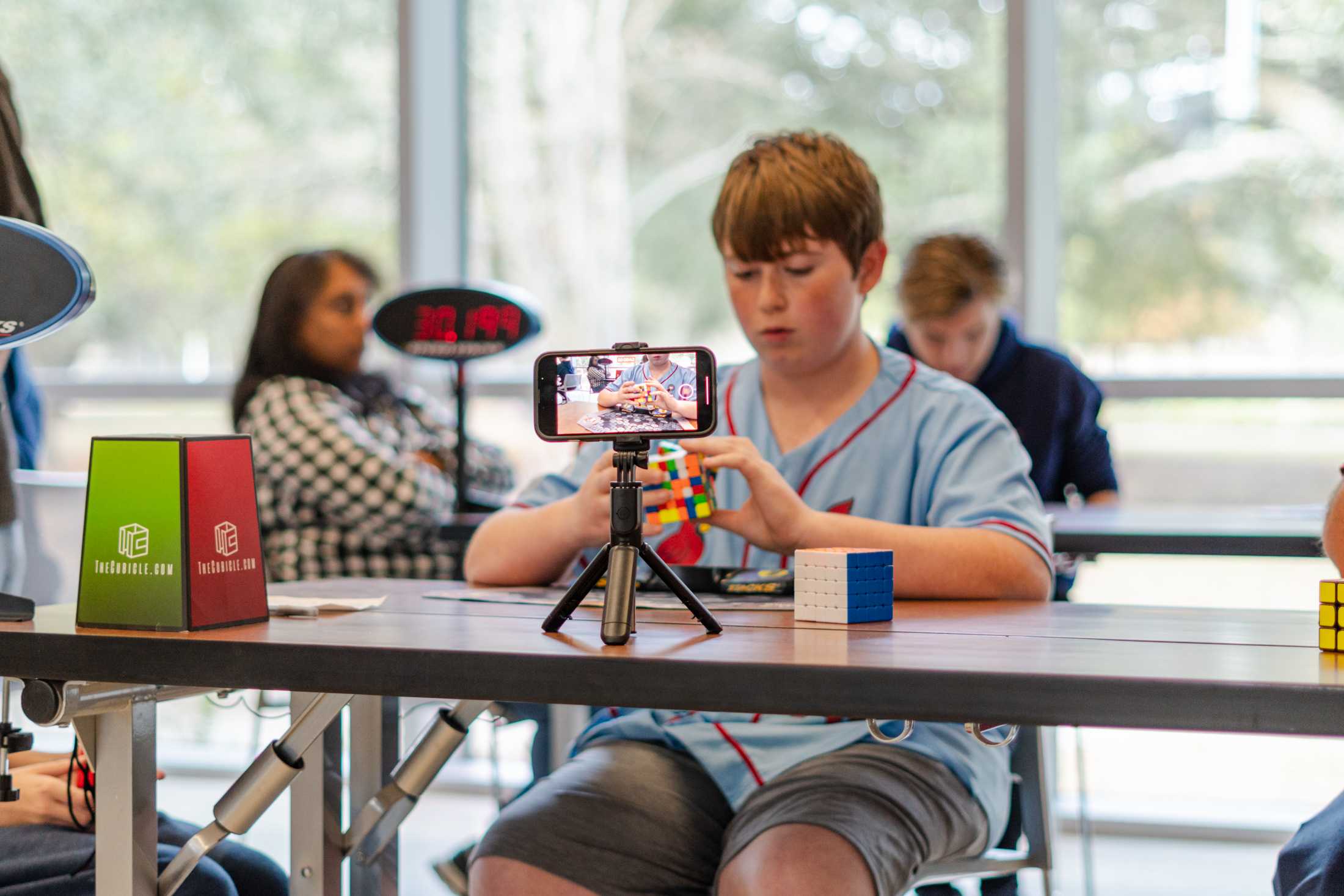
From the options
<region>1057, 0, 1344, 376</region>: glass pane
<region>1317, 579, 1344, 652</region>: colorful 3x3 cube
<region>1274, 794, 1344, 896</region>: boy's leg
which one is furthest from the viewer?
<region>1057, 0, 1344, 376</region>: glass pane

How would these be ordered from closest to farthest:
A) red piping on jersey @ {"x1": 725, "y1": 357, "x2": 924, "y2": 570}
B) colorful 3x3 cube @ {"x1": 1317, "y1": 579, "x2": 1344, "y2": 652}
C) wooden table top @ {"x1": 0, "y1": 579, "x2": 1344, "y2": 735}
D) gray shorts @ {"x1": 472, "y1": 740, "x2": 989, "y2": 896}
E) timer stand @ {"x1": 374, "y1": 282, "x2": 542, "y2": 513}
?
wooden table top @ {"x1": 0, "y1": 579, "x2": 1344, "y2": 735} < colorful 3x3 cube @ {"x1": 1317, "y1": 579, "x2": 1344, "y2": 652} < gray shorts @ {"x1": 472, "y1": 740, "x2": 989, "y2": 896} < red piping on jersey @ {"x1": 725, "y1": 357, "x2": 924, "y2": 570} < timer stand @ {"x1": 374, "y1": 282, "x2": 542, "y2": 513}

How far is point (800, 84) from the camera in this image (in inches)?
155

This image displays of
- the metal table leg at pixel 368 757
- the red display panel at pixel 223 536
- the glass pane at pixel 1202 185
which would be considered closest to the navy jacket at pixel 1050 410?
the glass pane at pixel 1202 185

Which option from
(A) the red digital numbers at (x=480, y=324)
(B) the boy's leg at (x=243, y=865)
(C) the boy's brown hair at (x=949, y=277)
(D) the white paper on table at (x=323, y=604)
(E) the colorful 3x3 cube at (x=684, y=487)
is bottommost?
(B) the boy's leg at (x=243, y=865)

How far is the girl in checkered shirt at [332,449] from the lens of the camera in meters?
2.92

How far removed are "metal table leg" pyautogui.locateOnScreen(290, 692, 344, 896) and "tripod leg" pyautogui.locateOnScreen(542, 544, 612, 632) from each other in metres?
0.42

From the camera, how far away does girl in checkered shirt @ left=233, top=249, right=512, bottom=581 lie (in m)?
2.92

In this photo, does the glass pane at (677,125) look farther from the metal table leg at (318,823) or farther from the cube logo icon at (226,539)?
the cube logo icon at (226,539)

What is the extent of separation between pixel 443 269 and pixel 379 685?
3.16m

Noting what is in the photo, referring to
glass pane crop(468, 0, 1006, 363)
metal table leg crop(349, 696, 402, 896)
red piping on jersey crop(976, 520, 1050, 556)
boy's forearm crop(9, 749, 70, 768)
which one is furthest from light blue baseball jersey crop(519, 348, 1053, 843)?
glass pane crop(468, 0, 1006, 363)

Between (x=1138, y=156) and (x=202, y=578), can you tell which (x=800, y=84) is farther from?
(x=202, y=578)

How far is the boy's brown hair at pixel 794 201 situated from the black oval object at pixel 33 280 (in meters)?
0.73

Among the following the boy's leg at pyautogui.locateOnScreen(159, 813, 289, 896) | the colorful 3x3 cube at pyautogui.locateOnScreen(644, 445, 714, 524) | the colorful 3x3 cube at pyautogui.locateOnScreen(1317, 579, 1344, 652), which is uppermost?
the colorful 3x3 cube at pyautogui.locateOnScreen(644, 445, 714, 524)

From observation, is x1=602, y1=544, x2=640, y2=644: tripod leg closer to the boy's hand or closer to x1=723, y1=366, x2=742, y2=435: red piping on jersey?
the boy's hand
